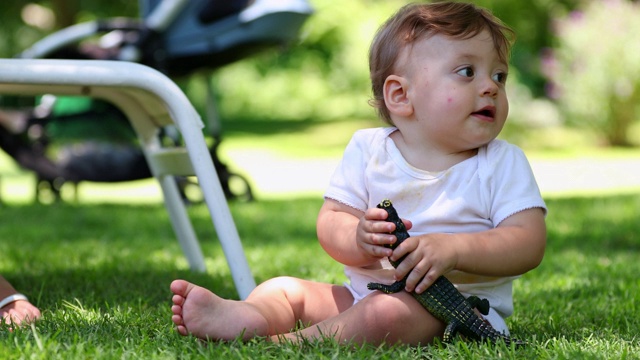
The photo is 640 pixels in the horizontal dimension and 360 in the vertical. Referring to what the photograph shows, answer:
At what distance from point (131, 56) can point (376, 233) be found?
12.6ft

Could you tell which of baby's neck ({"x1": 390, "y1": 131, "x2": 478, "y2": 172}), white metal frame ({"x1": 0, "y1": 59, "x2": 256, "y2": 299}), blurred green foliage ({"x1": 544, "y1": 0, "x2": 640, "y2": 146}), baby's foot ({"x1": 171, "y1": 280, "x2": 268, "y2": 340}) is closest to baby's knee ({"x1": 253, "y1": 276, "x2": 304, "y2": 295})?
baby's foot ({"x1": 171, "y1": 280, "x2": 268, "y2": 340})

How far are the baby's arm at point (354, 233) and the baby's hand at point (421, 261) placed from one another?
0.03 m

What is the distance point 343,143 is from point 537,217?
39.4 feet

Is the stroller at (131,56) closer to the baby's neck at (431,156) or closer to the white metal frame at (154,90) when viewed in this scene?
the white metal frame at (154,90)

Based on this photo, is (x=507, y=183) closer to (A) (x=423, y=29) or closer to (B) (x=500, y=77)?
(B) (x=500, y=77)

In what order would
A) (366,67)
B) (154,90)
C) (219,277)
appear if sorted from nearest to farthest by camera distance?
(154,90), (219,277), (366,67)

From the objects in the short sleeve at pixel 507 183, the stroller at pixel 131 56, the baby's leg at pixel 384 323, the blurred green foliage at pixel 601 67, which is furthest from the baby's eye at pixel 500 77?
the blurred green foliage at pixel 601 67

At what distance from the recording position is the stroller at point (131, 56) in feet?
16.9

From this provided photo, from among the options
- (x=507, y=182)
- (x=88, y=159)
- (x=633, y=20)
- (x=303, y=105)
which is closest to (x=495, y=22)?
(x=507, y=182)

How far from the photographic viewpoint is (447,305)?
5.30ft

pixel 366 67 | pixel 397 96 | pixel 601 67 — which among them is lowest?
pixel 366 67

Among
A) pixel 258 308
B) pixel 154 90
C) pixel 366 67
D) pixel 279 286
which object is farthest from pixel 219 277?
pixel 366 67

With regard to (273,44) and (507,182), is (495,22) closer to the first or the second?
(507,182)

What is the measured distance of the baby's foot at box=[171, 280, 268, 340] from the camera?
63.3 inches
